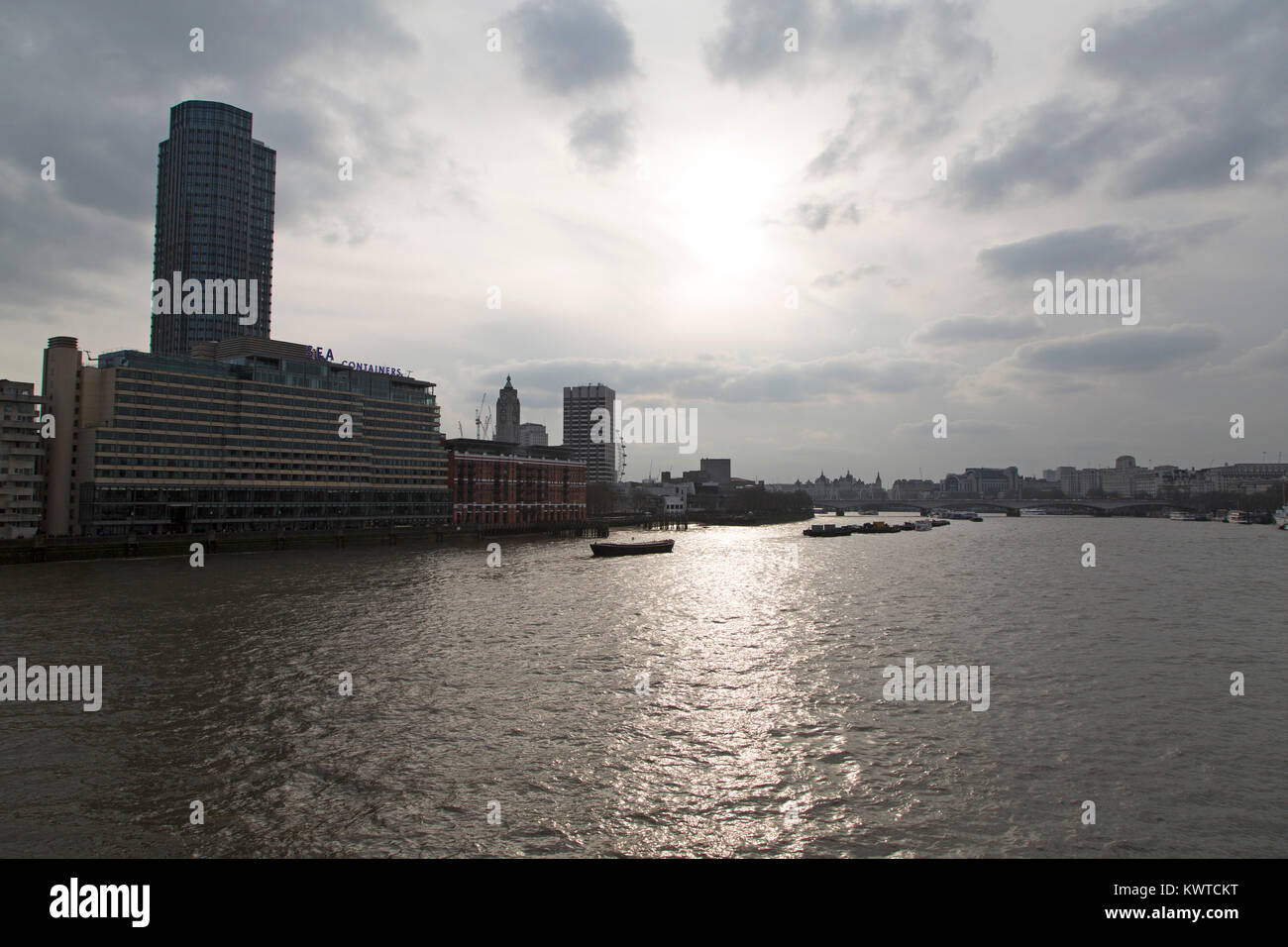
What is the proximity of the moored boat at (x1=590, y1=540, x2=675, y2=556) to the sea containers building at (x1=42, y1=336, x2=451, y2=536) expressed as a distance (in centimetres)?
4617

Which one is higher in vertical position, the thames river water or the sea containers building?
the sea containers building

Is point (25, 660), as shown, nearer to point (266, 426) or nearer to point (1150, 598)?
point (1150, 598)

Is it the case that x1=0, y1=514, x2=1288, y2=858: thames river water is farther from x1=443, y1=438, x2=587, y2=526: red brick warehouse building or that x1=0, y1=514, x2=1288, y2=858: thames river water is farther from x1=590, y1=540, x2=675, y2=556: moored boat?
x1=443, y1=438, x2=587, y2=526: red brick warehouse building

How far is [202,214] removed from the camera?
188250mm

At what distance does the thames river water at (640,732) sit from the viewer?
1380cm

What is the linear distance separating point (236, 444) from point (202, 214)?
128971 millimetres

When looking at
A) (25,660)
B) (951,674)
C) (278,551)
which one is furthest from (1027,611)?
(278,551)

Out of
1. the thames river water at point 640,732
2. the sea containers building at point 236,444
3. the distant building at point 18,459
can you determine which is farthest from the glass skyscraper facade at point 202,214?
the thames river water at point 640,732

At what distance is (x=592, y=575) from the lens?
6091cm

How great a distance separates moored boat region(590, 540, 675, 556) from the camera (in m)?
84.6

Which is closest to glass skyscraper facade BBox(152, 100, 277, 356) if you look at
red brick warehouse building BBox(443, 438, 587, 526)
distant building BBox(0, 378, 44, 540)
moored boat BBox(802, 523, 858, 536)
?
red brick warehouse building BBox(443, 438, 587, 526)

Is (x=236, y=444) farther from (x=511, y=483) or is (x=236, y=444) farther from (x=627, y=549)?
(x=627, y=549)
